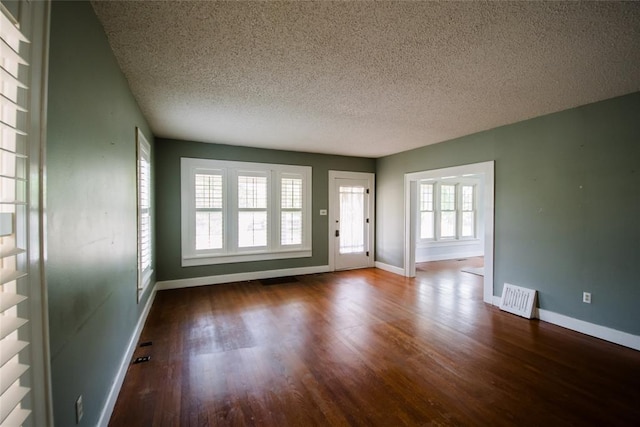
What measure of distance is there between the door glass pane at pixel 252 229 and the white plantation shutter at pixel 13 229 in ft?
14.4

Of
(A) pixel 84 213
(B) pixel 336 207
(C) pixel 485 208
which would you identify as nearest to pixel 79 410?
(A) pixel 84 213

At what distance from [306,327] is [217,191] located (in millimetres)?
2976

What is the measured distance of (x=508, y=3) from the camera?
1599 mm

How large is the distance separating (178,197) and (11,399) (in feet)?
14.3

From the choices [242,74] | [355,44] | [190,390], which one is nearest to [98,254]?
[190,390]

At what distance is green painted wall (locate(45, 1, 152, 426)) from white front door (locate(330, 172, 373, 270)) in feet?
13.9

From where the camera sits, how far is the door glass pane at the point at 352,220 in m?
6.26

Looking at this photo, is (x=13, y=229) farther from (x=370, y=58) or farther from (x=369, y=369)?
(x=369, y=369)

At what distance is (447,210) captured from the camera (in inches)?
304

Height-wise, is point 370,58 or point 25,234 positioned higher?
point 370,58

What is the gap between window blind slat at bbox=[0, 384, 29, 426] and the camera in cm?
77

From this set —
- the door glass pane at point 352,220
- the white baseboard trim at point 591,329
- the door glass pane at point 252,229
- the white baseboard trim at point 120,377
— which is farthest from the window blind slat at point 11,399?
the door glass pane at point 352,220

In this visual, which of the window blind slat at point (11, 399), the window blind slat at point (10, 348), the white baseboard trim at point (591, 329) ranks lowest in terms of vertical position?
the white baseboard trim at point (591, 329)

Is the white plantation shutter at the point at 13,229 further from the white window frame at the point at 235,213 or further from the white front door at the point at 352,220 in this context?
the white front door at the point at 352,220
